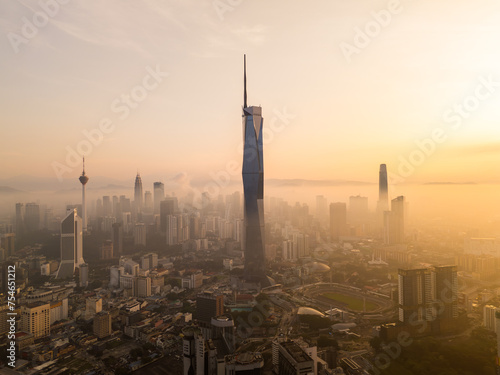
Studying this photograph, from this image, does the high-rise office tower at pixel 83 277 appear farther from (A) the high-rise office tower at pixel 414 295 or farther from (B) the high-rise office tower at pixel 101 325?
(A) the high-rise office tower at pixel 414 295

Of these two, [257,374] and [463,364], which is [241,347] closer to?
[257,374]

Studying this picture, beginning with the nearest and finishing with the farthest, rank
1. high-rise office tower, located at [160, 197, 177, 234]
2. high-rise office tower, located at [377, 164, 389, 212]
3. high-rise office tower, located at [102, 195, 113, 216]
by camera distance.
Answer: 1. high-rise office tower, located at [160, 197, 177, 234]
2. high-rise office tower, located at [377, 164, 389, 212]
3. high-rise office tower, located at [102, 195, 113, 216]

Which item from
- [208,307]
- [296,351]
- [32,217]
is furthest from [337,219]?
[296,351]

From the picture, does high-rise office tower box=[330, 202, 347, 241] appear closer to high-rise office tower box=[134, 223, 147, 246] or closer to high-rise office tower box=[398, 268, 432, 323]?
high-rise office tower box=[134, 223, 147, 246]

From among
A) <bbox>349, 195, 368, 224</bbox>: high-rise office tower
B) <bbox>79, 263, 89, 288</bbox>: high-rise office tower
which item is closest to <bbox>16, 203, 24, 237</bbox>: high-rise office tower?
<bbox>79, 263, 89, 288</bbox>: high-rise office tower

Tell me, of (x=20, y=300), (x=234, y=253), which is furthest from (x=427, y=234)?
(x=20, y=300)

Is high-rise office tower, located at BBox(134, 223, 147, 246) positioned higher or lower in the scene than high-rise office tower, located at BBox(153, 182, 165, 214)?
lower
